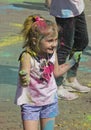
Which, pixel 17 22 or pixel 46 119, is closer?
pixel 46 119

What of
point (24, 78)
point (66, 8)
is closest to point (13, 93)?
point (66, 8)

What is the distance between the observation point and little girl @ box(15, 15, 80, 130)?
347 centimetres

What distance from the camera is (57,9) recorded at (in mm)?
5195

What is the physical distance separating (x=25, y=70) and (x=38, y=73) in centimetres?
17

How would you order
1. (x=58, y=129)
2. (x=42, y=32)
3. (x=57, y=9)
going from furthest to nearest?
(x=57, y=9) < (x=58, y=129) < (x=42, y=32)

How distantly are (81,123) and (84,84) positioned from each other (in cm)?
120

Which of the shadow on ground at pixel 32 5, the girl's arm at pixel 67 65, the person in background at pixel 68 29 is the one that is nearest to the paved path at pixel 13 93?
the person in background at pixel 68 29

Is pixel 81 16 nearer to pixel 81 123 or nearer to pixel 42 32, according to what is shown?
pixel 81 123

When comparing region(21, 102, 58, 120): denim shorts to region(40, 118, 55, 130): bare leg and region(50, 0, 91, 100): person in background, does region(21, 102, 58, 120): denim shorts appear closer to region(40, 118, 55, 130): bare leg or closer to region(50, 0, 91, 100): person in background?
region(40, 118, 55, 130): bare leg

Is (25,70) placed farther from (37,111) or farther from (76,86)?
(76,86)

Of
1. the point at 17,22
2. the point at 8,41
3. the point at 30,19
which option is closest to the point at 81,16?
the point at 30,19

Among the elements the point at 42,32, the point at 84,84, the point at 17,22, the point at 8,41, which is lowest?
the point at 17,22

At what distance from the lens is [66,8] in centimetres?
516

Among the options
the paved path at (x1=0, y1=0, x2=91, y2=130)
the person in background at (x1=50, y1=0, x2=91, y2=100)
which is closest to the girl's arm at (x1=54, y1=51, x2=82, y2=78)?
the paved path at (x1=0, y1=0, x2=91, y2=130)
